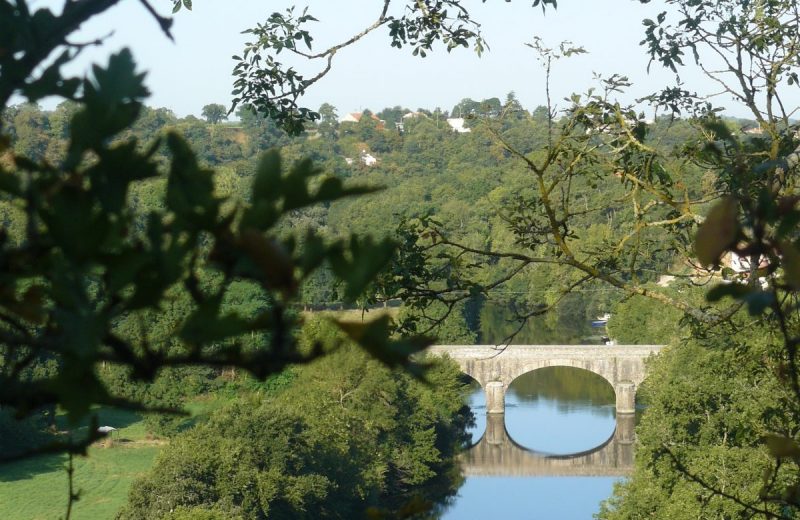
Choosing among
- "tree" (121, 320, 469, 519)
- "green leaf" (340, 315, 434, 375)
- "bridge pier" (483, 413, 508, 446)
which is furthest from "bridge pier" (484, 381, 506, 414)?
"green leaf" (340, 315, 434, 375)

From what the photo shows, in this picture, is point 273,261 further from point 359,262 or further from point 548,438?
point 548,438

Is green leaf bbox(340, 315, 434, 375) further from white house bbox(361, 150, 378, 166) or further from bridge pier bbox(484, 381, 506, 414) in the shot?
white house bbox(361, 150, 378, 166)

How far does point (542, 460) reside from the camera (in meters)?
22.6

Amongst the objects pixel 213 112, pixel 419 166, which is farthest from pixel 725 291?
pixel 213 112

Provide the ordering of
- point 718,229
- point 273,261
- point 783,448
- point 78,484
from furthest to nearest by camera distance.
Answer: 1. point 78,484
2. point 783,448
3. point 718,229
4. point 273,261

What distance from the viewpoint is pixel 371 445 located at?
18.9 m

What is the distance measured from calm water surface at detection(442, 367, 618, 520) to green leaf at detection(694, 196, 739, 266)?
58.5 feet

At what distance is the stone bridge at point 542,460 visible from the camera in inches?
862

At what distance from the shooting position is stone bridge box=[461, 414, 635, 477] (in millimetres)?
21906

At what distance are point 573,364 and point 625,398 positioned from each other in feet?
5.26

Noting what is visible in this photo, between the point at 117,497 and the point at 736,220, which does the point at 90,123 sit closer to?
the point at 736,220

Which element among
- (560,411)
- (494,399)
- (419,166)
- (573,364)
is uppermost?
(419,166)

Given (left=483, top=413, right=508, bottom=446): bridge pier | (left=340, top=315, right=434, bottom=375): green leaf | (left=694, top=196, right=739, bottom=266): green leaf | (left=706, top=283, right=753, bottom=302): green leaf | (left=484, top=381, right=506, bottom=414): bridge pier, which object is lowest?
(left=483, top=413, right=508, bottom=446): bridge pier

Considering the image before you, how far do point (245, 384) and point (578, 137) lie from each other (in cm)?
2301
